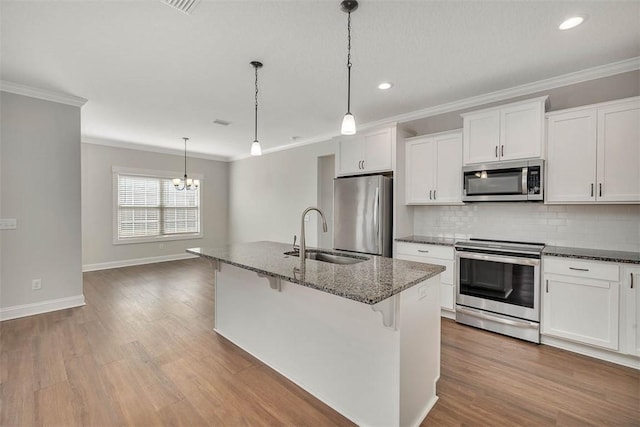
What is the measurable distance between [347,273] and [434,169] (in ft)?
8.19

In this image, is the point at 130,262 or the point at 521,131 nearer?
the point at 521,131

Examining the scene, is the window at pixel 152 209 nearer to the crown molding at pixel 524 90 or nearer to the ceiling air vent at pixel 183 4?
the crown molding at pixel 524 90

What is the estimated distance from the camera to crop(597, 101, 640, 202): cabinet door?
8.14 feet

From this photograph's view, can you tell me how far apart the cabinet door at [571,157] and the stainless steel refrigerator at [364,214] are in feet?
5.67

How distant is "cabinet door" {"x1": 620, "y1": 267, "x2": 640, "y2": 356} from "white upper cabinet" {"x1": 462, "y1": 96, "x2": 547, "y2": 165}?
49.5 inches

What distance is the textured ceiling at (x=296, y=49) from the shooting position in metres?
2.01

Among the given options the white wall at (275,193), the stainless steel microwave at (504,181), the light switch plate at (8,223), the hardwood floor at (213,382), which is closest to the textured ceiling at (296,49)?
the stainless steel microwave at (504,181)

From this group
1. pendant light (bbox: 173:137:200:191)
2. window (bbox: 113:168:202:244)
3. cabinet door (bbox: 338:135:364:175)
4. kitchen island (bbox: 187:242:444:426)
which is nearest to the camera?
kitchen island (bbox: 187:242:444:426)

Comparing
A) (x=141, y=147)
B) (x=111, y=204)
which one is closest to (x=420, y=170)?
(x=141, y=147)

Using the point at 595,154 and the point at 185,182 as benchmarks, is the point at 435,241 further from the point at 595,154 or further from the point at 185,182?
the point at 185,182

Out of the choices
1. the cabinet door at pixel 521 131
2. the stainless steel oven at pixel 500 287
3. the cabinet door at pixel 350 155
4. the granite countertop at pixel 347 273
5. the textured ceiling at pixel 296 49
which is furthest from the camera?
the cabinet door at pixel 350 155

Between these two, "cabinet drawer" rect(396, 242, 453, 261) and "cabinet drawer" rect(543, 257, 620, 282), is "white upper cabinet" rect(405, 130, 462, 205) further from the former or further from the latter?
"cabinet drawer" rect(543, 257, 620, 282)

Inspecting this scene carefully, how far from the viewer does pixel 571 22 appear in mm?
2109

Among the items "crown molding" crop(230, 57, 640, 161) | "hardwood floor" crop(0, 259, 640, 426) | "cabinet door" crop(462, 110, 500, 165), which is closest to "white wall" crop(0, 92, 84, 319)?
"hardwood floor" crop(0, 259, 640, 426)
